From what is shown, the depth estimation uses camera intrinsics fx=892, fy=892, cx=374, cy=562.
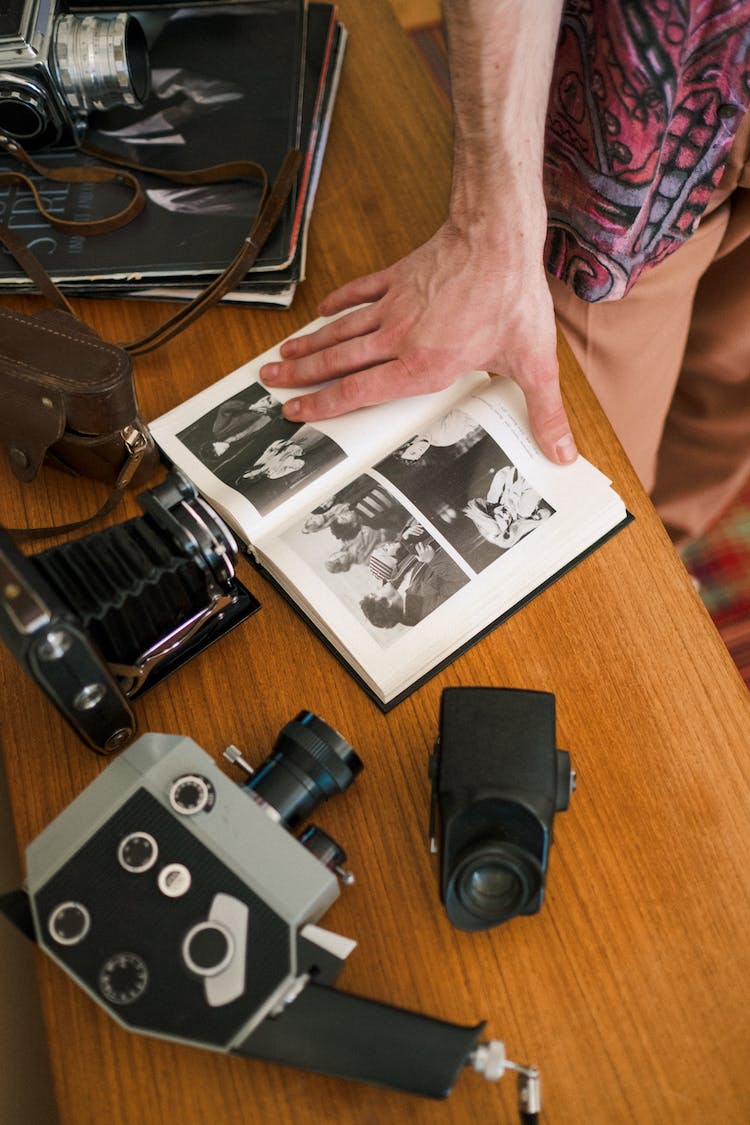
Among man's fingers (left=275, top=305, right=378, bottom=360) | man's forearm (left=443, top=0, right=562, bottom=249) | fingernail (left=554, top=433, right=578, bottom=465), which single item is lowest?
fingernail (left=554, top=433, right=578, bottom=465)

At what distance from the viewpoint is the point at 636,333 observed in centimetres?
99

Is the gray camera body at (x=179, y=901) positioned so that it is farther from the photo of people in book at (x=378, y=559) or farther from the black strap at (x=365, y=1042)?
the photo of people in book at (x=378, y=559)

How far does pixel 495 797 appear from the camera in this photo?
58cm

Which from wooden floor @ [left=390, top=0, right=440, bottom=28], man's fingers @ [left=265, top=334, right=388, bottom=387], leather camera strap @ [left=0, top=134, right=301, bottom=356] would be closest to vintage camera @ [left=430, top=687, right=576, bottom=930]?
man's fingers @ [left=265, top=334, right=388, bottom=387]

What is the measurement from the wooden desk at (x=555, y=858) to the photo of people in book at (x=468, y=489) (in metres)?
0.06

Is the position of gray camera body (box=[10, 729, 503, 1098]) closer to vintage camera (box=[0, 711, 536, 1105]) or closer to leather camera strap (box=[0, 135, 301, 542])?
vintage camera (box=[0, 711, 536, 1105])

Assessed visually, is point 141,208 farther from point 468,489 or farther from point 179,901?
point 179,901

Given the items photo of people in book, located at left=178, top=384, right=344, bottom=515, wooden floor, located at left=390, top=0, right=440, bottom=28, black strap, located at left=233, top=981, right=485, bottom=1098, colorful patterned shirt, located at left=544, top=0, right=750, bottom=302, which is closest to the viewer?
black strap, located at left=233, top=981, right=485, bottom=1098

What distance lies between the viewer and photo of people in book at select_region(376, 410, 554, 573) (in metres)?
0.75

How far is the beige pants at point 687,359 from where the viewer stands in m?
0.93

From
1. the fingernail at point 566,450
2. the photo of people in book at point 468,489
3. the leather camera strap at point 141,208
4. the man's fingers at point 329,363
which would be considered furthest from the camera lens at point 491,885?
the leather camera strap at point 141,208

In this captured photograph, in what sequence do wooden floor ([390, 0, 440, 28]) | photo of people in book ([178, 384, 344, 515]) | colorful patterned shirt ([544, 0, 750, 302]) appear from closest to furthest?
colorful patterned shirt ([544, 0, 750, 302]), photo of people in book ([178, 384, 344, 515]), wooden floor ([390, 0, 440, 28])

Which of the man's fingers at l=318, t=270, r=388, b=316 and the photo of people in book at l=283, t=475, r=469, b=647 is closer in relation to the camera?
the photo of people in book at l=283, t=475, r=469, b=647

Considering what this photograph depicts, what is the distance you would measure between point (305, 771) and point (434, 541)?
0.22 metres
